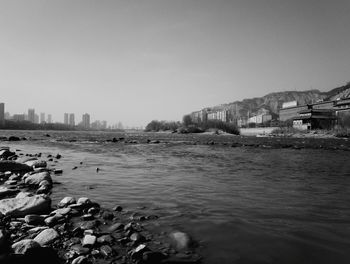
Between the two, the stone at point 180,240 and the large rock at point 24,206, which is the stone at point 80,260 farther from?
the large rock at point 24,206

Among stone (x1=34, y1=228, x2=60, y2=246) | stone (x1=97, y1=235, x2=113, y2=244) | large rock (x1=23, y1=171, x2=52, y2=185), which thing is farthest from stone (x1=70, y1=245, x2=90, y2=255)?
large rock (x1=23, y1=171, x2=52, y2=185)

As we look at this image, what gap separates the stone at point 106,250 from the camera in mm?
5026

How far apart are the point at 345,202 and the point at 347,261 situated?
5.36 meters

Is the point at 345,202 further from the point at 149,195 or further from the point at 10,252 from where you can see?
the point at 10,252

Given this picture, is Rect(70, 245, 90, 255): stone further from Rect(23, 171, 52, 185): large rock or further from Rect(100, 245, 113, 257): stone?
Rect(23, 171, 52, 185): large rock

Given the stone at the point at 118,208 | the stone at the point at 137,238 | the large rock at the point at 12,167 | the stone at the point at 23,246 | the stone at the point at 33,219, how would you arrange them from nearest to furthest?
the stone at the point at 23,246 < the stone at the point at 137,238 < the stone at the point at 33,219 < the stone at the point at 118,208 < the large rock at the point at 12,167

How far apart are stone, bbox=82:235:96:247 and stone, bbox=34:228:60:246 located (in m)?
0.70

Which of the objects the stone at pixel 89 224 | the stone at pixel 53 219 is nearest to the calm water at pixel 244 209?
the stone at pixel 89 224

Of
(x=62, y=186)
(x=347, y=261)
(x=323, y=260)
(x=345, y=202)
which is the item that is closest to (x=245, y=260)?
(x=323, y=260)

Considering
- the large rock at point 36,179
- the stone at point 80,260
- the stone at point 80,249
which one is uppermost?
the large rock at point 36,179

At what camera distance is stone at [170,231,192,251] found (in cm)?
556

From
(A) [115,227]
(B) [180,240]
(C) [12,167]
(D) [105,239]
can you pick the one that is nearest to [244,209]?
(B) [180,240]

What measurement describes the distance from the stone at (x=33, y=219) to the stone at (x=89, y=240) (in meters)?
1.90

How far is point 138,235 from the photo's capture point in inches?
230
